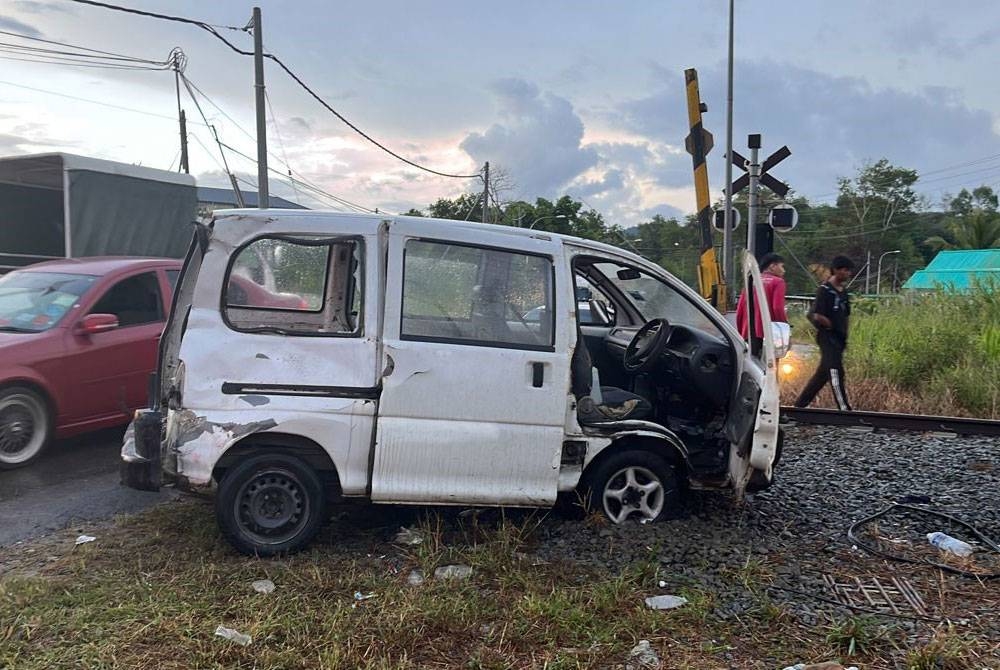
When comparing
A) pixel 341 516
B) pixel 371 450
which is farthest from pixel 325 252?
pixel 341 516

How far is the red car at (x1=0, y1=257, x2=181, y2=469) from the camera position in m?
5.78

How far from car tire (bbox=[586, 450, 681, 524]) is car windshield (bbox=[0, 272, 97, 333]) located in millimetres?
4474

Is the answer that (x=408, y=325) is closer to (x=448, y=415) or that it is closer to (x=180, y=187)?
(x=448, y=415)

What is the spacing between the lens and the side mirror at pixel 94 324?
6062 millimetres

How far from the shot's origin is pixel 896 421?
7.67m

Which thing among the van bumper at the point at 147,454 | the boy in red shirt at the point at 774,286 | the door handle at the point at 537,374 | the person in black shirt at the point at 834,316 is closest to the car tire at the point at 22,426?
the van bumper at the point at 147,454

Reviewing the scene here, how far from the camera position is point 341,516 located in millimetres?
4930

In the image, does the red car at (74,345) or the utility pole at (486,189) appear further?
the utility pole at (486,189)

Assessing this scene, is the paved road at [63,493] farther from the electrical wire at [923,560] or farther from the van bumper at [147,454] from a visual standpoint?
the electrical wire at [923,560]

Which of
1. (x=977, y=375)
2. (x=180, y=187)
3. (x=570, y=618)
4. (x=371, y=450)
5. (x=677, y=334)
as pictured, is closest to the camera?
(x=570, y=618)

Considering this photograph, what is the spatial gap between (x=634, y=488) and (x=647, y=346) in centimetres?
94

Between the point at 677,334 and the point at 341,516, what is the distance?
256 centimetres

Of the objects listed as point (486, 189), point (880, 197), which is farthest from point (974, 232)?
point (486, 189)

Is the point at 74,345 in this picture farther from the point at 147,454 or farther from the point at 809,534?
the point at 809,534
